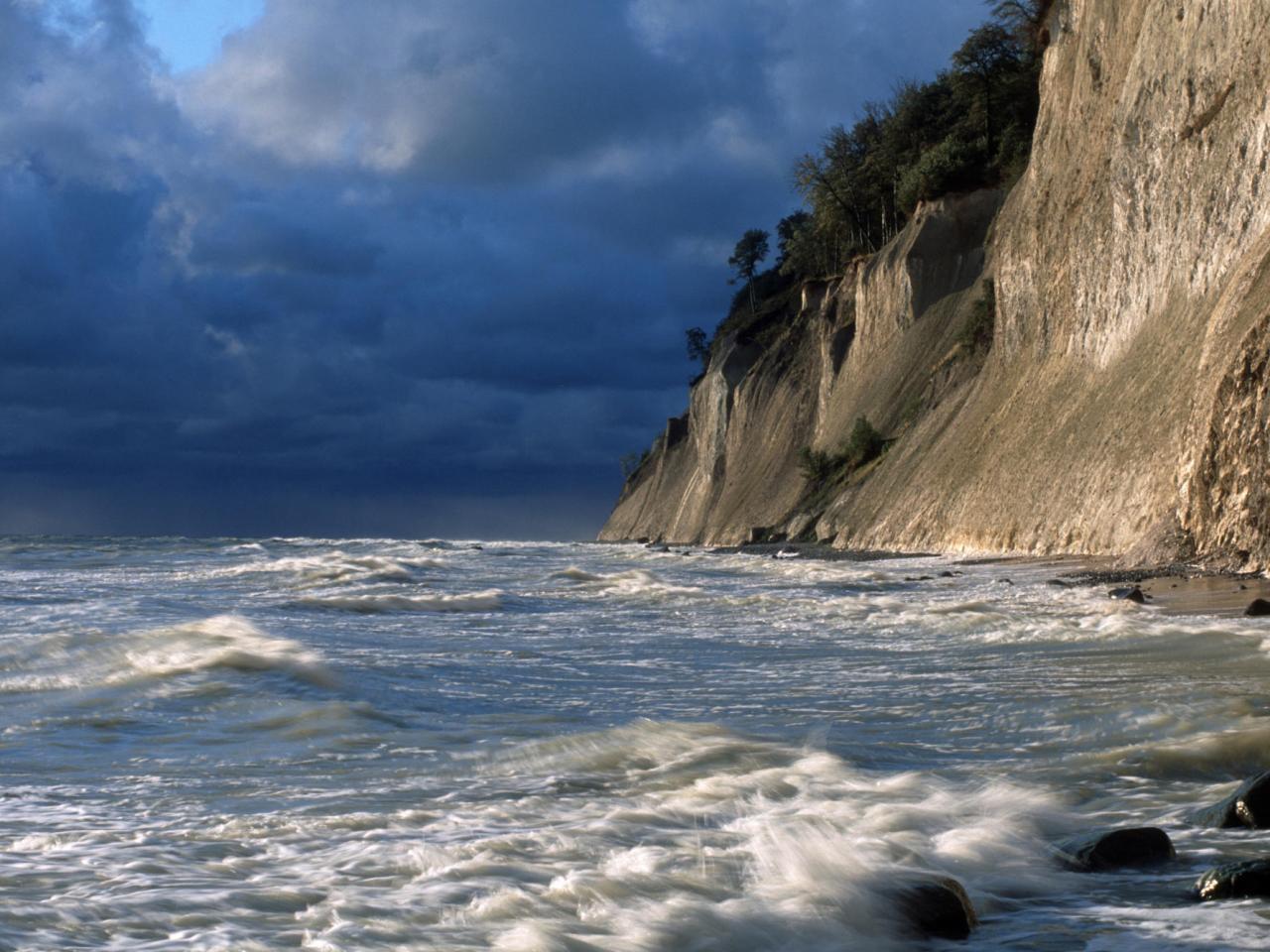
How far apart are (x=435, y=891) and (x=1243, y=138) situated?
24.4m

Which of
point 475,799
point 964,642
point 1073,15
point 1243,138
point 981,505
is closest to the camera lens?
point 475,799

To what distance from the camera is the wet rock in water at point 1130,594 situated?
48.1 ft

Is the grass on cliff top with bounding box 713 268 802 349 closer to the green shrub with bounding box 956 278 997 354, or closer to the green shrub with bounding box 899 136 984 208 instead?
the green shrub with bounding box 899 136 984 208

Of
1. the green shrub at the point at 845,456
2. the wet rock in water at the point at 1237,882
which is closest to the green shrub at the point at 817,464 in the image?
the green shrub at the point at 845,456

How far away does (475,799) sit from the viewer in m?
5.92

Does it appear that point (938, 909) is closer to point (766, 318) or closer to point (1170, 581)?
point (1170, 581)

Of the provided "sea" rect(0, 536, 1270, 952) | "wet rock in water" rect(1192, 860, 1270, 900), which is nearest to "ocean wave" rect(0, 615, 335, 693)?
"sea" rect(0, 536, 1270, 952)

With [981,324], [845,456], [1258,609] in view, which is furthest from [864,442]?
[1258,609]

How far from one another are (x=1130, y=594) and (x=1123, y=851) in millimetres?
11307

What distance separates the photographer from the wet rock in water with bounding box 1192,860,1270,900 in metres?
4.04

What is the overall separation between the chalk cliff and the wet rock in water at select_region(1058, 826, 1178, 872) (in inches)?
541

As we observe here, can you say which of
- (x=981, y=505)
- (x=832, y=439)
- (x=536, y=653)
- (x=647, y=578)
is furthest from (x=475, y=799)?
(x=832, y=439)

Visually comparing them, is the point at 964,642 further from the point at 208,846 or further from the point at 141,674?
the point at 208,846

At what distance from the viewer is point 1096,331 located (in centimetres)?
3105
